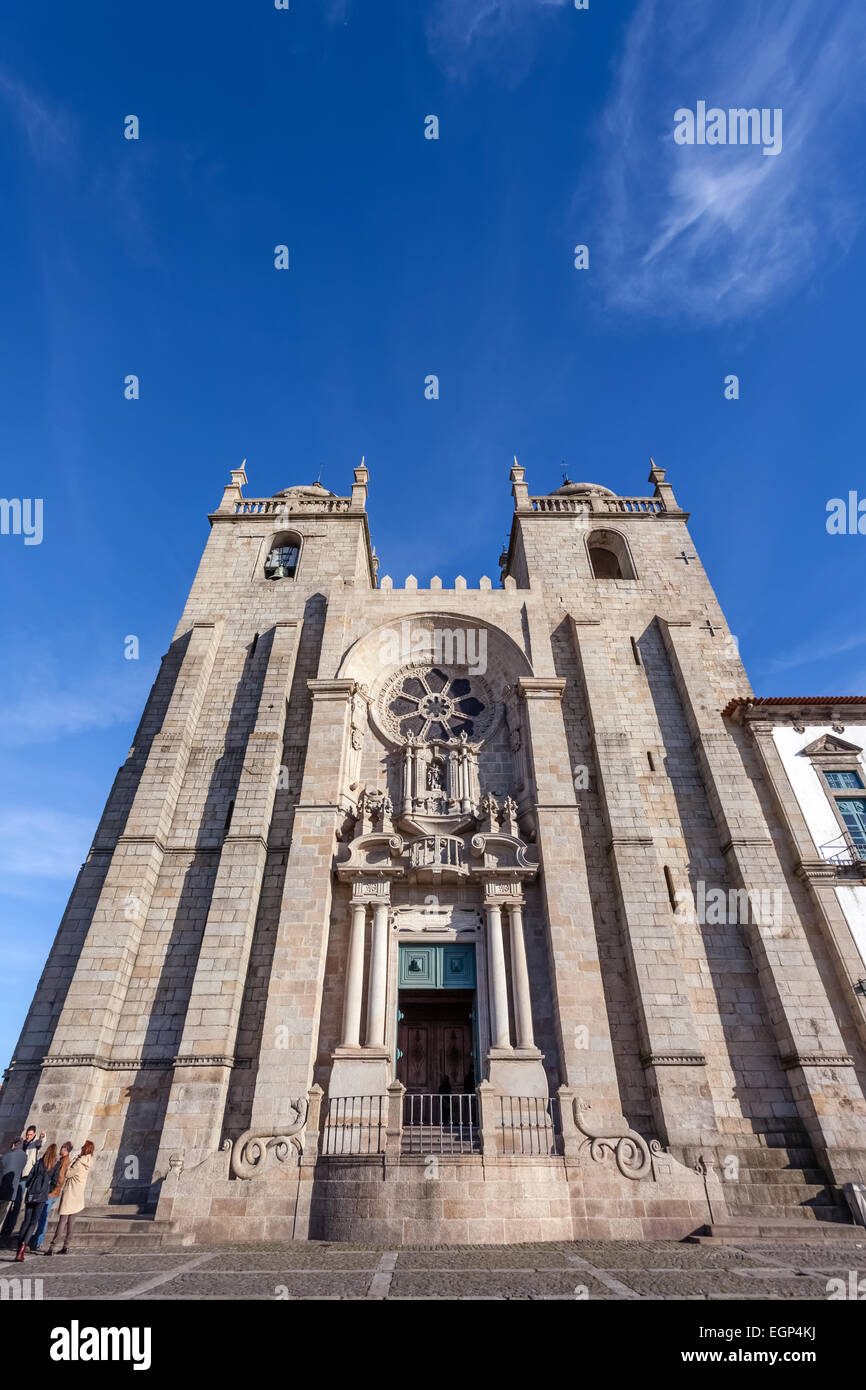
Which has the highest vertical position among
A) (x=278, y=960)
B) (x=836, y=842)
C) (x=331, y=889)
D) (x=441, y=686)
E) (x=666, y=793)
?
Answer: (x=441, y=686)

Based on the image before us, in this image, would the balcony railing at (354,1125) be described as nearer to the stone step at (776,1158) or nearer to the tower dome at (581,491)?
the stone step at (776,1158)

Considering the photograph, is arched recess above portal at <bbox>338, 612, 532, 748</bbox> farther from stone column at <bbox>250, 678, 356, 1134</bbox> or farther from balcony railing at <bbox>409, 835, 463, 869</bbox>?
balcony railing at <bbox>409, 835, 463, 869</bbox>

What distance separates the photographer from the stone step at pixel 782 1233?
32.5 feet

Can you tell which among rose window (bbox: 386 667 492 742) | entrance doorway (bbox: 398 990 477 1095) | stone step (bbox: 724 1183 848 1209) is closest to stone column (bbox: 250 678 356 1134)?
rose window (bbox: 386 667 492 742)

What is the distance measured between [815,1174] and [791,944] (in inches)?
158

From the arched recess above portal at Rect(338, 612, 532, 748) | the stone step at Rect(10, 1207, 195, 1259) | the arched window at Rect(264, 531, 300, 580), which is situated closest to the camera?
the stone step at Rect(10, 1207, 195, 1259)

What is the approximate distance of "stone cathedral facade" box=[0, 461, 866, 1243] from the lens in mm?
10781

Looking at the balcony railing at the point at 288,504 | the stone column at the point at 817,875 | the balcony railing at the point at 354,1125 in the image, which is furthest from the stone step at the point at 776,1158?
the balcony railing at the point at 288,504

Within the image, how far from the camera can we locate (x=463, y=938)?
581 inches

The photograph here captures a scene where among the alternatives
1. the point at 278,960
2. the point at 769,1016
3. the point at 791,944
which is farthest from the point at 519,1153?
the point at 791,944

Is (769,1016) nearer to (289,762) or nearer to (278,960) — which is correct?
(278,960)

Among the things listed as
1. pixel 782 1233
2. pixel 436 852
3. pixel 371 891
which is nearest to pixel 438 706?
pixel 436 852

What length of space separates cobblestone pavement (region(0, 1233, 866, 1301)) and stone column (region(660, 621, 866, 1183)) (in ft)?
10.3

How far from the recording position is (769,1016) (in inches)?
543
